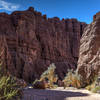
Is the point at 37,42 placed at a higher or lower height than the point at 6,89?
higher

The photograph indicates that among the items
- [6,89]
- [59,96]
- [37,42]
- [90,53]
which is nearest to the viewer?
[6,89]

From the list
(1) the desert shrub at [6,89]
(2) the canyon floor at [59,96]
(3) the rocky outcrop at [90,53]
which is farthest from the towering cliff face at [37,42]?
(1) the desert shrub at [6,89]

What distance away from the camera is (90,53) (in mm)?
15250

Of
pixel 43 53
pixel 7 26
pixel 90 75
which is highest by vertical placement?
pixel 7 26

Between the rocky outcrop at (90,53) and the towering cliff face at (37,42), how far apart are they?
20515 mm

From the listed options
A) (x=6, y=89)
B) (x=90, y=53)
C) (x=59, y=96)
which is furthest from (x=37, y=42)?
(x=6, y=89)

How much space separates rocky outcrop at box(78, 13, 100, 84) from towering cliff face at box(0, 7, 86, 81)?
20515 millimetres

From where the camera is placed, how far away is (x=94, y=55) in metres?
14.8

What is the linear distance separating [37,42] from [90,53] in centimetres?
3073

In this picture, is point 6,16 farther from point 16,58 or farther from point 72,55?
point 72,55

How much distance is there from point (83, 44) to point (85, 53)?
144cm

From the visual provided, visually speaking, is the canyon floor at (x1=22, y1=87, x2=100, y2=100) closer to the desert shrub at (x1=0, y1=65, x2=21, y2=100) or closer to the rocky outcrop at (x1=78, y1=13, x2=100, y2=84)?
the desert shrub at (x1=0, y1=65, x2=21, y2=100)

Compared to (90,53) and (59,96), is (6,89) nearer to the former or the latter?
(59,96)

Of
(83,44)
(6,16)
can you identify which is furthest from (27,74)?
(83,44)
